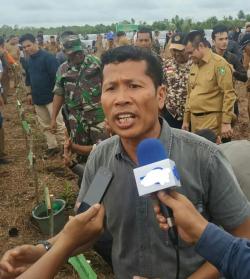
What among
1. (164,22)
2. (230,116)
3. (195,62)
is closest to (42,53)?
(195,62)

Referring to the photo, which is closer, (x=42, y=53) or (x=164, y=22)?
(x=42, y=53)

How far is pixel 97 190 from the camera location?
158cm

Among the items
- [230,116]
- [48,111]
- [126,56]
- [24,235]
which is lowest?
[24,235]

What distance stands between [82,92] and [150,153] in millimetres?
3561

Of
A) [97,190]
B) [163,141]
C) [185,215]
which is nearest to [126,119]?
Answer: [163,141]

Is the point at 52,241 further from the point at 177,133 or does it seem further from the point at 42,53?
the point at 42,53

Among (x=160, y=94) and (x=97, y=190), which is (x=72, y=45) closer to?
(x=160, y=94)

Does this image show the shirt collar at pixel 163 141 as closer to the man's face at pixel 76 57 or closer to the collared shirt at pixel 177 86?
the man's face at pixel 76 57

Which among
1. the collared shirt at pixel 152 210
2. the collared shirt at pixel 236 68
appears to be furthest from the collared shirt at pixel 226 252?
the collared shirt at pixel 236 68

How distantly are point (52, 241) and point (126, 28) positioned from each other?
11.0 meters

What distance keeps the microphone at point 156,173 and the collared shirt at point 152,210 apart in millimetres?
287

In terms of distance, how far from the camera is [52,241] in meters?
1.80

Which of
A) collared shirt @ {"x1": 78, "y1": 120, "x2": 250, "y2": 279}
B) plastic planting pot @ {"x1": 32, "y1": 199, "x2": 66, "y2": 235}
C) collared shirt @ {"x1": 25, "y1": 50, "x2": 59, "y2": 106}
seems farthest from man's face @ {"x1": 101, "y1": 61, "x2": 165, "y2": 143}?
collared shirt @ {"x1": 25, "y1": 50, "x2": 59, "y2": 106}

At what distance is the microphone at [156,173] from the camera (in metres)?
1.27
